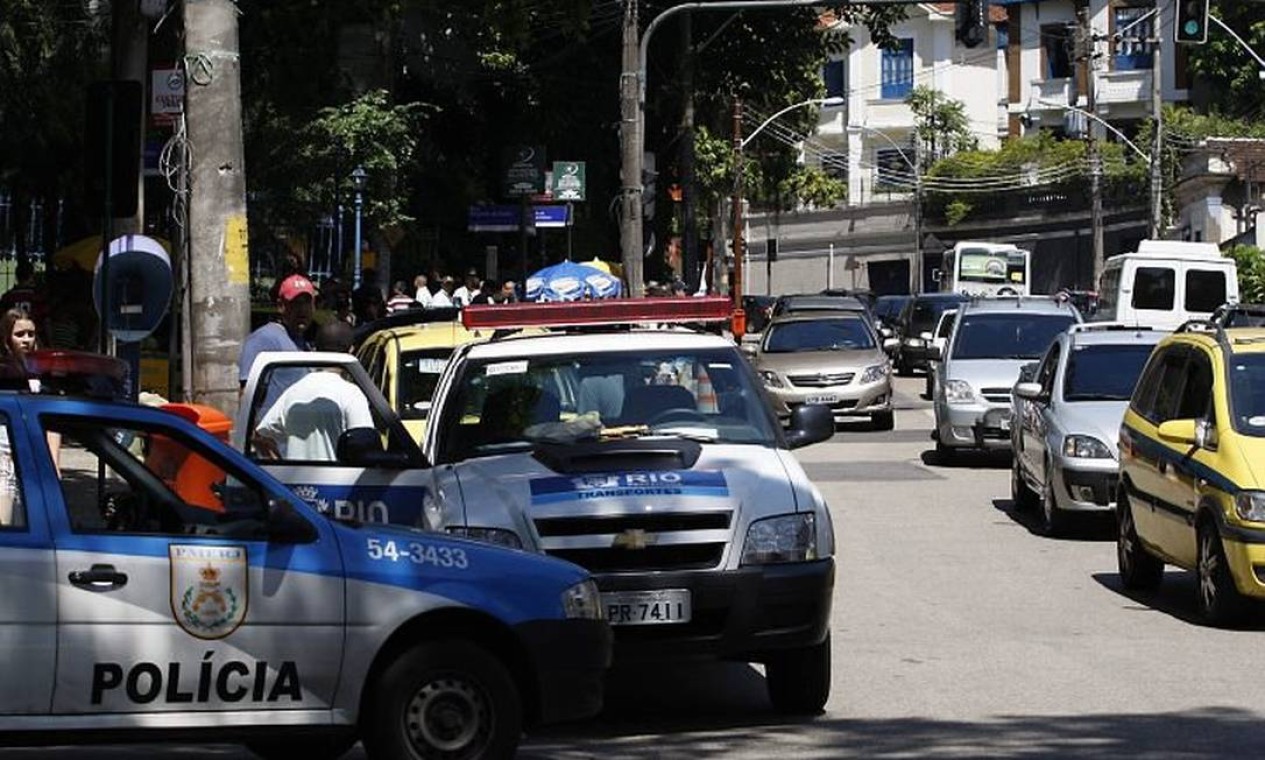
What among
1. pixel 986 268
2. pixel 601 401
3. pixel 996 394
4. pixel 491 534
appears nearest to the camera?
pixel 491 534

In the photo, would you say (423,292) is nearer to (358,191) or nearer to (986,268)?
(358,191)

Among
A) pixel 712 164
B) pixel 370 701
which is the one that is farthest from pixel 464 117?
pixel 370 701

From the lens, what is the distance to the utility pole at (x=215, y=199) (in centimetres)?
1434

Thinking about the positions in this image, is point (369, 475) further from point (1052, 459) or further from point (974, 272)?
point (974, 272)

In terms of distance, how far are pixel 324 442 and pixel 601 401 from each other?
174 centimetres

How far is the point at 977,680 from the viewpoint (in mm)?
11539

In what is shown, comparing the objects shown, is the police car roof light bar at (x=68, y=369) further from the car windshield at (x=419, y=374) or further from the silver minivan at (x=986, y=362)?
the silver minivan at (x=986, y=362)

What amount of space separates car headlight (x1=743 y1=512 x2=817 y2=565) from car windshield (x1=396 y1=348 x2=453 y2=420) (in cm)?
622

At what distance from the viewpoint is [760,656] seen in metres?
10.4

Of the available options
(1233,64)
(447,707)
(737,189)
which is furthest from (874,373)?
(1233,64)

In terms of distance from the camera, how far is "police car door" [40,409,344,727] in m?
8.04

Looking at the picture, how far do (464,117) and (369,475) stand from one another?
37.1m

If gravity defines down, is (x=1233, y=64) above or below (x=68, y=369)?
above

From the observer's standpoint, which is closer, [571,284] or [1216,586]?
[1216,586]
